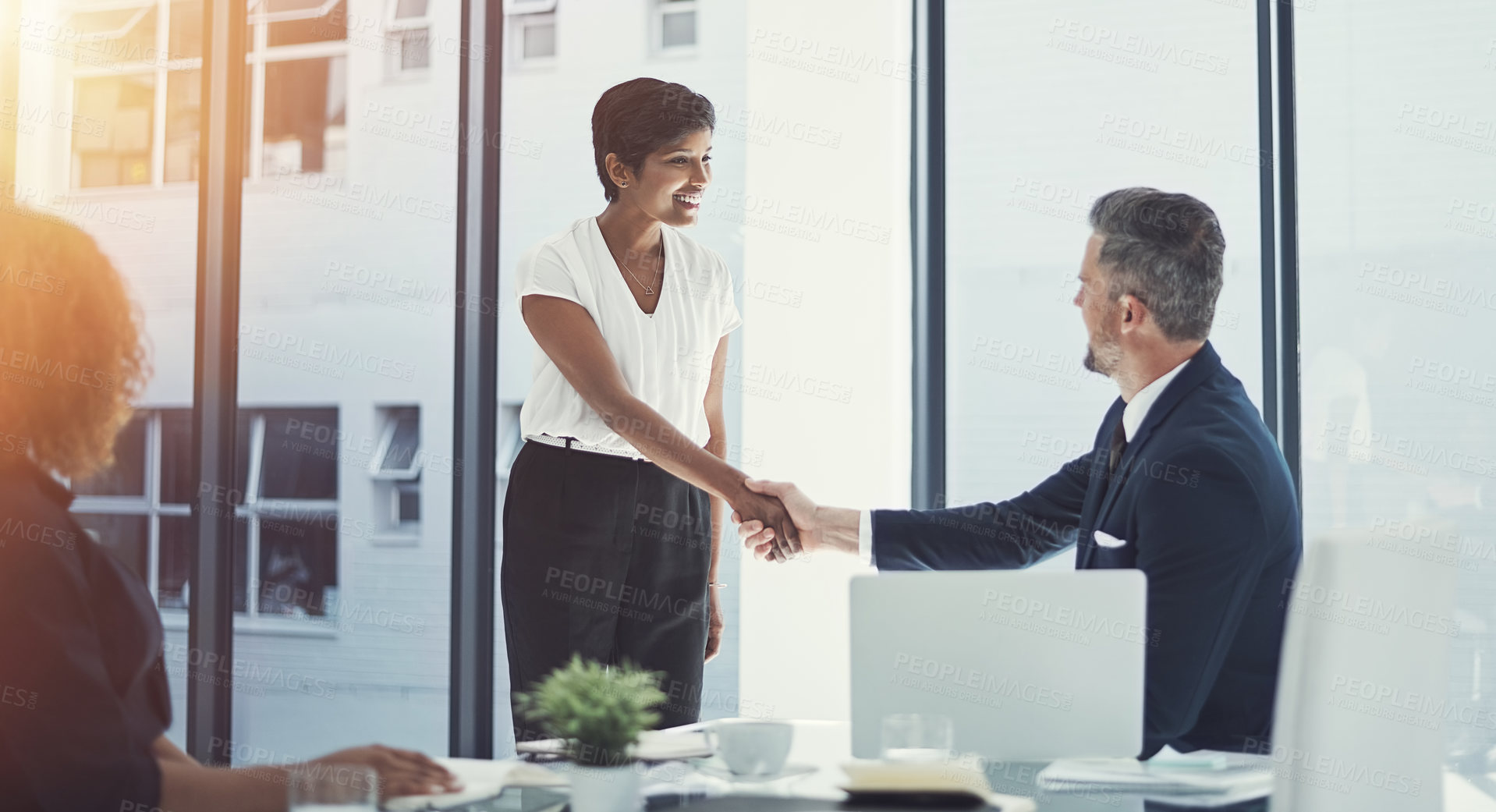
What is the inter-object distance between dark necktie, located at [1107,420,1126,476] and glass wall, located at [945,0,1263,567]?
4.22 feet

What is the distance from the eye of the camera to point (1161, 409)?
1.77 m

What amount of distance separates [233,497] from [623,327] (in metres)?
1.33

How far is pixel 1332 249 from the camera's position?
9.98 ft

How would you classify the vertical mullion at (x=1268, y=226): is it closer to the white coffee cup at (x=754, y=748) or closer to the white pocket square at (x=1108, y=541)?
the white pocket square at (x=1108, y=541)

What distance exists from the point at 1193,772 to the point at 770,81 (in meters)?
2.50

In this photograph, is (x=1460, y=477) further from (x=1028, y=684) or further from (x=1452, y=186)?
(x=1028, y=684)

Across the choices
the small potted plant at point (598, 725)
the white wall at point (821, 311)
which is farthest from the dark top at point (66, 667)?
the white wall at point (821, 311)

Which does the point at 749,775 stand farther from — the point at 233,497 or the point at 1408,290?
the point at 1408,290

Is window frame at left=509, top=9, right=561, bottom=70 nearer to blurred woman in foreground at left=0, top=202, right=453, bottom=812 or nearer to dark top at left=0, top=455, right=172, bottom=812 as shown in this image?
blurred woman in foreground at left=0, top=202, right=453, bottom=812

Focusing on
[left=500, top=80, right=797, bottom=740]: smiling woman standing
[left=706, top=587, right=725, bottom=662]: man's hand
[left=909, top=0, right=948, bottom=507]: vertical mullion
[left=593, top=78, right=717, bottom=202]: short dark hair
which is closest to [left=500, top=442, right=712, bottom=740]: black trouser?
[left=500, top=80, right=797, bottom=740]: smiling woman standing

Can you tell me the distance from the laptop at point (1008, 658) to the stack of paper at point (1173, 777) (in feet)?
0.09

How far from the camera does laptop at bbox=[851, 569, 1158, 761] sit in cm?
126

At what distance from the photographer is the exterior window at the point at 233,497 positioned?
9.93ft

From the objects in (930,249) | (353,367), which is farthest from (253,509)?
(930,249)
